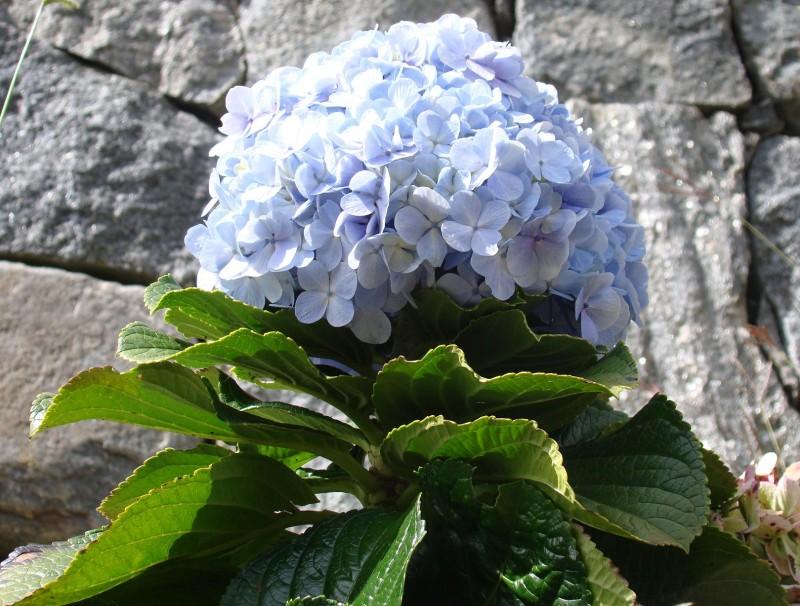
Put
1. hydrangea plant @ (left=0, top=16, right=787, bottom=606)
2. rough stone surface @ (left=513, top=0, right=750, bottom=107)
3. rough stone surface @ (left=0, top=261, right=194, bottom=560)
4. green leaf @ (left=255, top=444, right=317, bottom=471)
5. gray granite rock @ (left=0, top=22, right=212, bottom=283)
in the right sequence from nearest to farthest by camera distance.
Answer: hydrangea plant @ (left=0, top=16, right=787, bottom=606)
green leaf @ (left=255, top=444, right=317, bottom=471)
rough stone surface @ (left=0, top=261, right=194, bottom=560)
gray granite rock @ (left=0, top=22, right=212, bottom=283)
rough stone surface @ (left=513, top=0, right=750, bottom=107)

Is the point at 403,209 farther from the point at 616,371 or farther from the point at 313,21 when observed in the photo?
the point at 313,21

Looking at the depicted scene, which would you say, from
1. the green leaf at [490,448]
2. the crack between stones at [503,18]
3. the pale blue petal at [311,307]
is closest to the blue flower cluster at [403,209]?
the pale blue petal at [311,307]

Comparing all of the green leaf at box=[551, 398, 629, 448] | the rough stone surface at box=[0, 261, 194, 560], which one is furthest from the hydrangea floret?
the rough stone surface at box=[0, 261, 194, 560]

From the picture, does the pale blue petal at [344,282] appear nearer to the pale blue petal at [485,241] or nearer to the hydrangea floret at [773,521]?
the pale blue petal at [485,241]

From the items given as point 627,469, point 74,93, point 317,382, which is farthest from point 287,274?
point 74,93

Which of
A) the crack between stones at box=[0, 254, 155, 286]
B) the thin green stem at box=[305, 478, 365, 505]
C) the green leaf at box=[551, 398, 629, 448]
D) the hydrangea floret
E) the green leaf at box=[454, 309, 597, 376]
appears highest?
the green leaf at box=[454, 309, 597, 376]

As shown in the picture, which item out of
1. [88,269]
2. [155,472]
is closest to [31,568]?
[155,472]

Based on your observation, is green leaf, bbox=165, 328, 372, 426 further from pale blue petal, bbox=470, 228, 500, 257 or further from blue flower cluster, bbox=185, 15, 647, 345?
pale blue petal, bbox=470, 228, 500, 257
